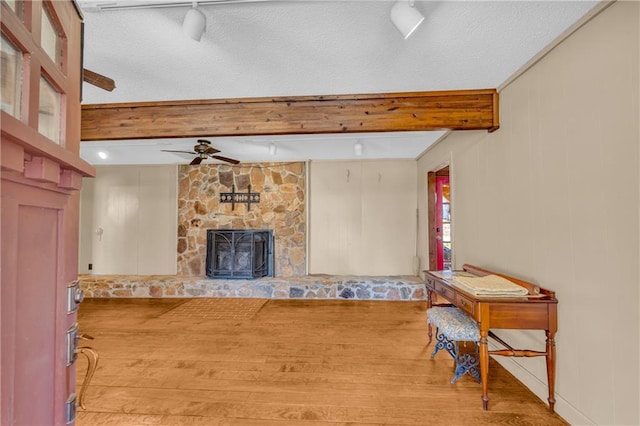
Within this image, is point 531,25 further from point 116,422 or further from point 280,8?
point 116,422

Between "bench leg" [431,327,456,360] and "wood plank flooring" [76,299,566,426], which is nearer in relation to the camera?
"wood plank flooring" [76,299,566,426]

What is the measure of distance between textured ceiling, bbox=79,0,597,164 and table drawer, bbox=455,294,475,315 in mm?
1687

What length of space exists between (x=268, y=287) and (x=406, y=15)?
3906 millimetres

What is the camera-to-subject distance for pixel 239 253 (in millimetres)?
4801

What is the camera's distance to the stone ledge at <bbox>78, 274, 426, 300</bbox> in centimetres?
432

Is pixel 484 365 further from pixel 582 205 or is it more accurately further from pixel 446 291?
pixel 582 205

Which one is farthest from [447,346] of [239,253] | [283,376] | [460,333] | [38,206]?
[239,253]

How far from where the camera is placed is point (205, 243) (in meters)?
5.03

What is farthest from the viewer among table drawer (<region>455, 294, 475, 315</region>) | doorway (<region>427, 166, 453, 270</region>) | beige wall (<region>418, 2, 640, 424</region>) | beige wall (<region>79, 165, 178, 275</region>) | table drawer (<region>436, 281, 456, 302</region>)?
beige wall (<region>79, 165, 178, 275</region>)

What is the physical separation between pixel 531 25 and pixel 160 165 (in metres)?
5.38

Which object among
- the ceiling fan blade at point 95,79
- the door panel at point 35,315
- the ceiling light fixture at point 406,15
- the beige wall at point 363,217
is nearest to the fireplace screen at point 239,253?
the beige wall at point 363,217

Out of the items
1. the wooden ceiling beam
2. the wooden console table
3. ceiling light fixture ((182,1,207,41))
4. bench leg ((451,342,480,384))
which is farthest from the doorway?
ceiling light fixture ((182,1,207,41))

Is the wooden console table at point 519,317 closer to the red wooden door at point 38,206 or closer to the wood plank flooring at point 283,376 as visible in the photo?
the wood plank flooring at point 283,376

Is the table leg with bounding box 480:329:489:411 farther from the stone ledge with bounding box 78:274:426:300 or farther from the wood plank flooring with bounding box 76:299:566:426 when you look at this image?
the stone ledge with bounding box 78:274:426:300
